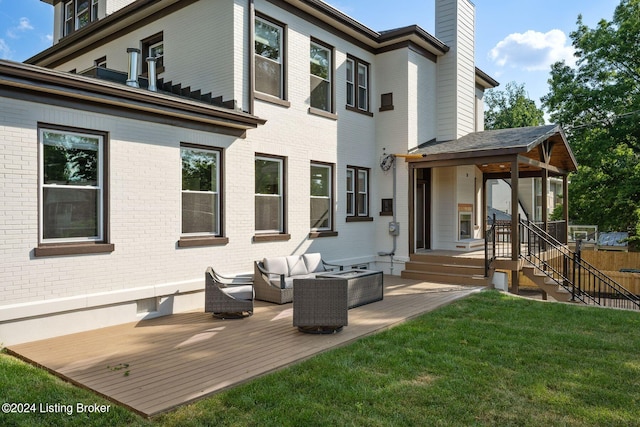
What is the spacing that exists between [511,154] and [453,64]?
192 inches

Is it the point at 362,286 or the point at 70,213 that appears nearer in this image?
the point at 70,213

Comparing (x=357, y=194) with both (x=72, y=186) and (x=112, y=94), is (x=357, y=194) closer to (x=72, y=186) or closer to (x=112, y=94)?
(x=112, y=94)

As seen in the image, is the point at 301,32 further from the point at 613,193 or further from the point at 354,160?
the point at 613,193

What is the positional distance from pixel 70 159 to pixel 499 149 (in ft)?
30.0

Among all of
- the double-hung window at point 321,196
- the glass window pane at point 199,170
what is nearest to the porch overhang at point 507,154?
the double-hung window at point 321,196

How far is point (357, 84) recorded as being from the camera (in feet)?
43.1

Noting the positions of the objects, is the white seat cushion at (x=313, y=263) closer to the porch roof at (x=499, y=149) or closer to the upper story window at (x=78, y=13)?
the porch roof at (x=499, y=149)

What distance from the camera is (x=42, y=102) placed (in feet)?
21.7

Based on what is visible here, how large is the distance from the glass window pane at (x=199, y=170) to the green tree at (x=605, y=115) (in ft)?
56.7

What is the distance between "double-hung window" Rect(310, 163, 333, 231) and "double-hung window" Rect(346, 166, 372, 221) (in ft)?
2.69

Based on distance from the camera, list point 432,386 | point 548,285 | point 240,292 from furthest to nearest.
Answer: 1. point 548,285
2. point 240,292
3. point 432,386

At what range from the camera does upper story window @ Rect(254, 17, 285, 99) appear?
10.3 metres

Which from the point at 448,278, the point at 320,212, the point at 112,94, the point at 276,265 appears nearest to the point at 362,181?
the point at 320,212

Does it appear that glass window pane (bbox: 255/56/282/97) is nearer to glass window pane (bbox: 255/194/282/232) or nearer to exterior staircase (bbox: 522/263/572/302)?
glass window pane (bbox: 255/194/282/232)
